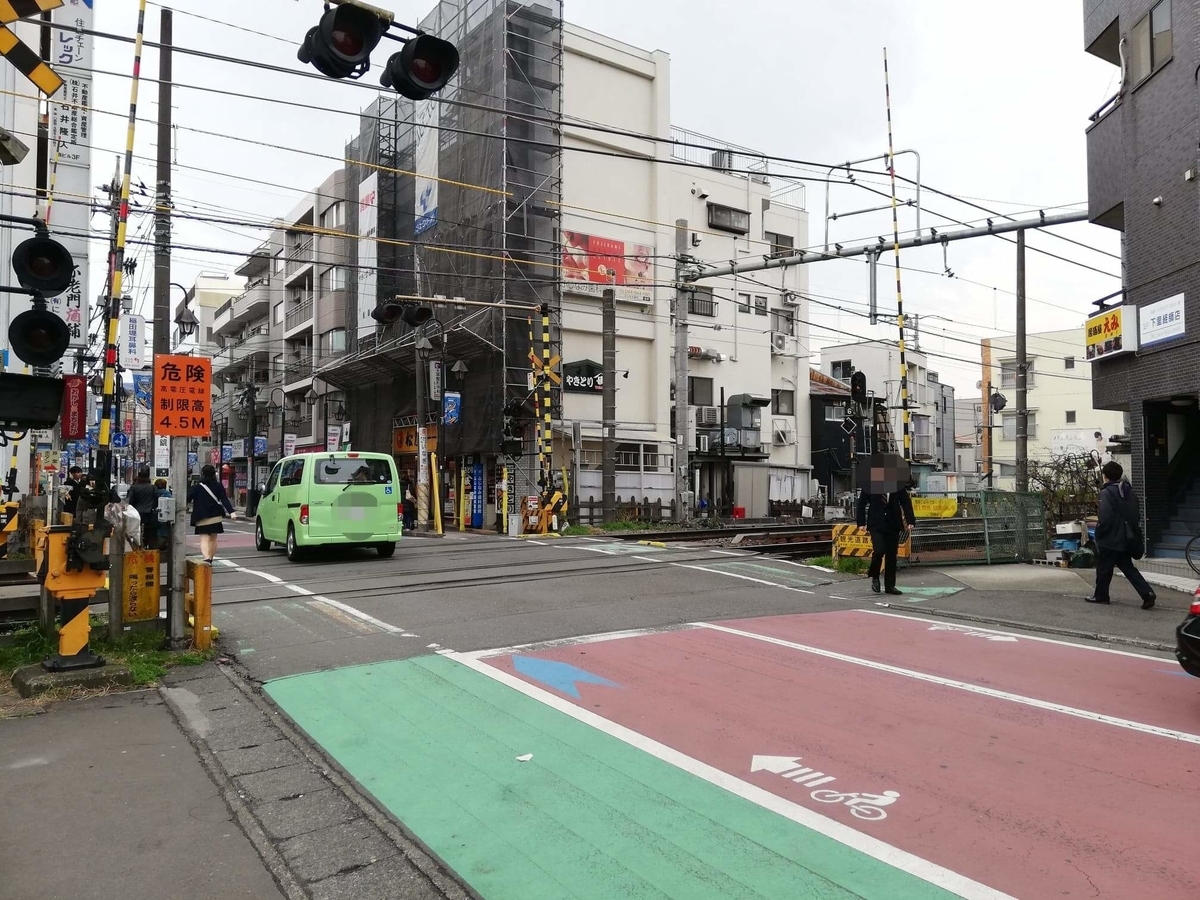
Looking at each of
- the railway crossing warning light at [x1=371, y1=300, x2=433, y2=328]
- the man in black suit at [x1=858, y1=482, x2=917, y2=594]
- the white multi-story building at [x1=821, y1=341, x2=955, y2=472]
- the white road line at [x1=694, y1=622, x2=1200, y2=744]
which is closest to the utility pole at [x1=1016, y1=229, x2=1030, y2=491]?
the man in black suit at [x1=858, y1=482, x2=917, y2=594]

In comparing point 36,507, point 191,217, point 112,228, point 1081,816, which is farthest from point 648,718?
point 112,228

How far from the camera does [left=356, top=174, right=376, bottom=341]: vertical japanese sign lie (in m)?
35.1

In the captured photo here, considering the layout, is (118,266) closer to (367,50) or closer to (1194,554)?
(367,50)

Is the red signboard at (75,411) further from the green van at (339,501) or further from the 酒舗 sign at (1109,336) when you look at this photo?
the 酒舗 sign at (1109,336)

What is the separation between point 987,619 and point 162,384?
896 cm

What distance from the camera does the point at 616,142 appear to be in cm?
3133

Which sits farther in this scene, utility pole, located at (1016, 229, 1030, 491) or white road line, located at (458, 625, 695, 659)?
utility pole, located at (1016, 229, 1030, 491)

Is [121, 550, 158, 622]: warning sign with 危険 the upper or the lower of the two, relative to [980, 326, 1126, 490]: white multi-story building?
lower

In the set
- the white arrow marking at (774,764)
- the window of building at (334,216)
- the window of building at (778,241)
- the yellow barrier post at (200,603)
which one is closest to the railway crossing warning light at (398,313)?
the yellow barrier post at (200,603)

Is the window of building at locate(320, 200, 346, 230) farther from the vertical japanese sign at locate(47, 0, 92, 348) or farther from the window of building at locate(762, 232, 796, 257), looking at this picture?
the vertical japanese sign at locate(47, 0, 92, 348)

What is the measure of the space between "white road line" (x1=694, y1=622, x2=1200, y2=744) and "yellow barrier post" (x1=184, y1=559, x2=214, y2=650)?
16.5ft

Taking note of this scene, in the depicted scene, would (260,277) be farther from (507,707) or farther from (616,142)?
(507,707)

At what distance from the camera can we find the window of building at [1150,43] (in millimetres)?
13367

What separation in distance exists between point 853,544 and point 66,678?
37.2 ft
